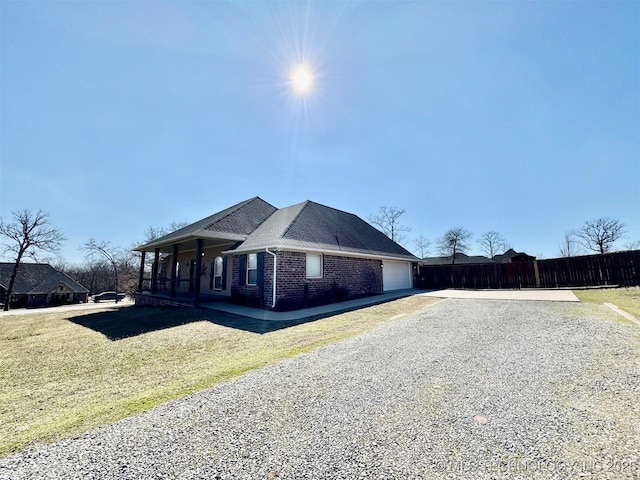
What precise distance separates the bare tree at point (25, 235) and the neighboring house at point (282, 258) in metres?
25.9

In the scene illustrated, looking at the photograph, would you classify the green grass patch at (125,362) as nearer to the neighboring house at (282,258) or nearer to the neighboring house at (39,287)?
the neighboring house at (282,258)

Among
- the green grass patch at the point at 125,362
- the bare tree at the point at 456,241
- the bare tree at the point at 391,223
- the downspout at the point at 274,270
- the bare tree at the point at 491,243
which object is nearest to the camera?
the green grass patch at the point at 125,362

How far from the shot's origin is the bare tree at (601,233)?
115ft

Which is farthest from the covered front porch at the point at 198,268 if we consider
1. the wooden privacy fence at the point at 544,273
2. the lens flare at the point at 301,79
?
the wooden privacy fence at the point at 544,273

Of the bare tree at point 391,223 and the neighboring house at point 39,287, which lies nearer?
the neighboring house at point 39,287

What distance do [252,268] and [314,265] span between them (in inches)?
110

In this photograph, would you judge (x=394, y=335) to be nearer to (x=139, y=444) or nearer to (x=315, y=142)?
(x=139, y=444)

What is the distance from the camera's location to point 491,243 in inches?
2030

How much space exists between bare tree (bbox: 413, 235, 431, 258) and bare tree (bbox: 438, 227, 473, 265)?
735 centimetres

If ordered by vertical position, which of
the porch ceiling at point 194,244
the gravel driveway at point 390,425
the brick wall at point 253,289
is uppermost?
the porch ceiling at point 194,244

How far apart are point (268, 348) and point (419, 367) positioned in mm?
2970

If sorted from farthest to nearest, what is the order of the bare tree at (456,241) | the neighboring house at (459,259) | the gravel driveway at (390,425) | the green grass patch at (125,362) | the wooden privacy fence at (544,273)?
the neighboring house at (459,259), the bare tree at (456,241), the wooden privacy fence at (544,273), the green grass patch at (125,362), the gravel driveway at (390,425)

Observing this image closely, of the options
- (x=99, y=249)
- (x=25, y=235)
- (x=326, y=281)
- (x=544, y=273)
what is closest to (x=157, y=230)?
(x=99, y=249)

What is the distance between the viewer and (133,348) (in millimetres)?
6207
